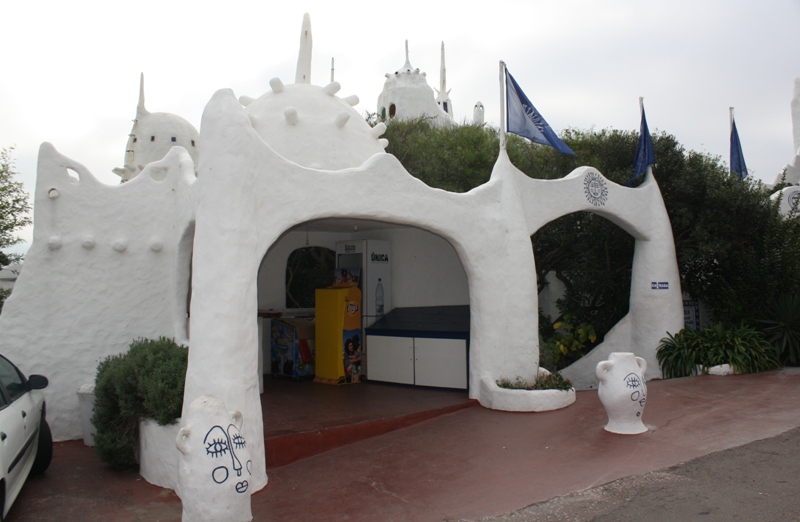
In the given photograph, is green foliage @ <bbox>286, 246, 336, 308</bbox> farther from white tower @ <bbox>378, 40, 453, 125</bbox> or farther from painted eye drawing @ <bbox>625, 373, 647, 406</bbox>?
white tower @ <bbox>378, 40, 453, 125</bbox>

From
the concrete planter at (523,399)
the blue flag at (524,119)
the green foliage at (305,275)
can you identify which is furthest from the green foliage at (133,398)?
A: the green foliage at (305,275)

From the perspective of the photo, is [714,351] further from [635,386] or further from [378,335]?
[378,335]

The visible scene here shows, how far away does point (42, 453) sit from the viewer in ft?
22.6

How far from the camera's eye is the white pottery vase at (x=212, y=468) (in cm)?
501

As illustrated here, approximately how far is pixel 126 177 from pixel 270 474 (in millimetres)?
7414

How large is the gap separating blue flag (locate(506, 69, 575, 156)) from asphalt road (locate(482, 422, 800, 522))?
220 inches

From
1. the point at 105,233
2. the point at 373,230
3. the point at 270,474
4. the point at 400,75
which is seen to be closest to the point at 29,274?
the point at 105,233

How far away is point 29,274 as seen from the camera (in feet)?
27.9

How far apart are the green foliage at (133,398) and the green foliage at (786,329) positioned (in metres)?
10.6

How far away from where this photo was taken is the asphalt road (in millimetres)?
4965

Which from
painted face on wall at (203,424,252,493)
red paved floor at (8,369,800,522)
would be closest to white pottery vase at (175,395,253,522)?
painted face on wall at (203,424,252,493)

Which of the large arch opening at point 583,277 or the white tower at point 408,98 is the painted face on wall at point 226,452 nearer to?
the large arch opening at point 583,277

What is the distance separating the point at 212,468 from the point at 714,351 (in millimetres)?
9319

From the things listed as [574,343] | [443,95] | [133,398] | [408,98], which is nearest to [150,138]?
[133,398]
